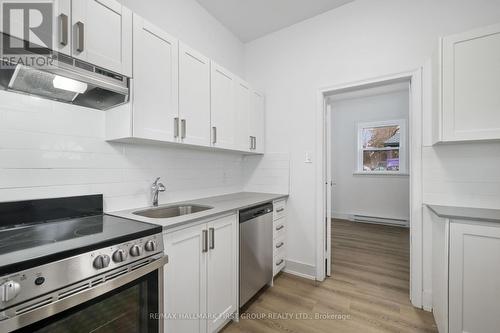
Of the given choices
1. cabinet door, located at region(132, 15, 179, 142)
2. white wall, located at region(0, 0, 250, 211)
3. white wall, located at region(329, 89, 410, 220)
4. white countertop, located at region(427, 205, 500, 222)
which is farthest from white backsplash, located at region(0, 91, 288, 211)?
white wall, located at region(329, 89, 410, 220)

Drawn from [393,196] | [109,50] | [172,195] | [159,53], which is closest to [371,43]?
[159,53]

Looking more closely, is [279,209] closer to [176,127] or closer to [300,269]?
[300,269]

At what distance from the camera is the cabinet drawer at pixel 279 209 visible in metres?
2.47

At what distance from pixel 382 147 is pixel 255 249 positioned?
4.02 meters

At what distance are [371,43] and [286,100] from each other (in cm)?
101

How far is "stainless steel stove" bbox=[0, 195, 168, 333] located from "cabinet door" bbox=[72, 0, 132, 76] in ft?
2.82

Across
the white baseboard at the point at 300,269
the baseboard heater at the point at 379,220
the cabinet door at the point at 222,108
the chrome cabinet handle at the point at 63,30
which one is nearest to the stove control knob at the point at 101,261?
the chrome cabinet handle at the point at 63,30

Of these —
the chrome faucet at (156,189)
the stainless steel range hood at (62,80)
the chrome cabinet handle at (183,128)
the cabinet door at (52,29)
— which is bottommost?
the chrome faucet at (156,189)

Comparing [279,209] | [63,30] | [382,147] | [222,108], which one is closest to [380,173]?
[382,147]

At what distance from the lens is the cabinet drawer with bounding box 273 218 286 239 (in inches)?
96.5

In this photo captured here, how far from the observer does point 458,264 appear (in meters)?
1.49

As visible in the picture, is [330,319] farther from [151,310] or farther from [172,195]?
[172,195]

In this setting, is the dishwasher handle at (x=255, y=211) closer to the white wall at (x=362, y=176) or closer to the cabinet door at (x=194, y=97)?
the cabinet door at (x=194, y=97)

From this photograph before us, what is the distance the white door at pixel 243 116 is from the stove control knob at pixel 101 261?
1.66m
